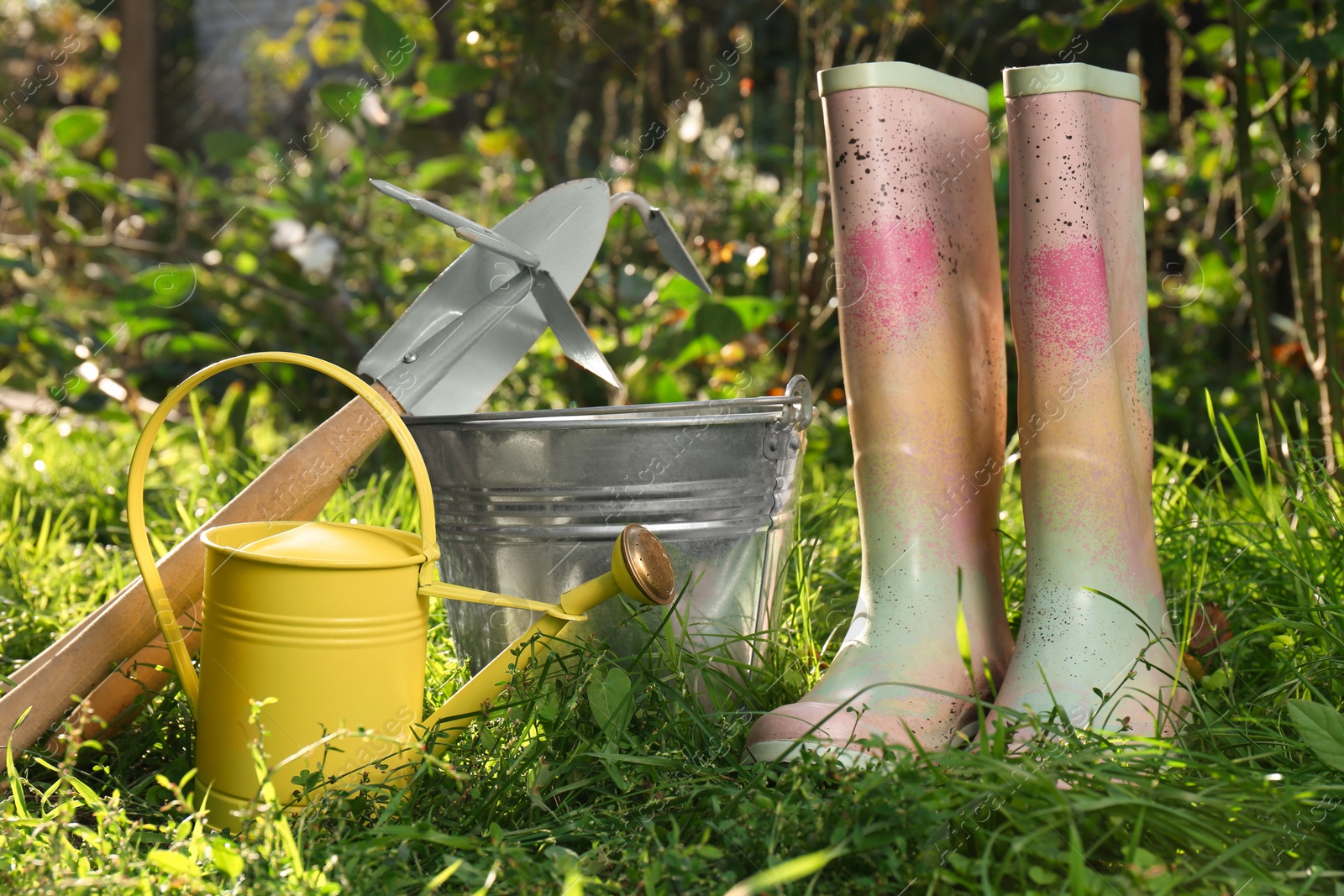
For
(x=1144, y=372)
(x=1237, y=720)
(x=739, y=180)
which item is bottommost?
(x=1237, y=720)

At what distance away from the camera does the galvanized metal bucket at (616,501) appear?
1.25 metres

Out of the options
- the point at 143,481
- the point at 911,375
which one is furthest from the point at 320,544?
the point at 911,375

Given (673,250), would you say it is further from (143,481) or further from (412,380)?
(143,481)

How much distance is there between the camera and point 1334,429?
1864 mm

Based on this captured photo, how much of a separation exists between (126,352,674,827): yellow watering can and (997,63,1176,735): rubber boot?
45 cm

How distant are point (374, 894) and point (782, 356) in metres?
2.22

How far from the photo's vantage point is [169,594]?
1.22 meters

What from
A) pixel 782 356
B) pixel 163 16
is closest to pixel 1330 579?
A: pixel 782 356

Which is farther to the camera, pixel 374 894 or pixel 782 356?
pixel 782 356

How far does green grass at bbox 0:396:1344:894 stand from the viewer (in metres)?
0.85

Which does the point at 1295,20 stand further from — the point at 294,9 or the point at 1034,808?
the point at 294,9

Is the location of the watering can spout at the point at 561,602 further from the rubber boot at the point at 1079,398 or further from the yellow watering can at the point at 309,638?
the rubber boot at the point at 1079,398

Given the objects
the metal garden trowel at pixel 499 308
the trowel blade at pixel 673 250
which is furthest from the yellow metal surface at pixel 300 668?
the trowel blade at pixel 673 250

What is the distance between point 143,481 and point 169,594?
17 centimetres
